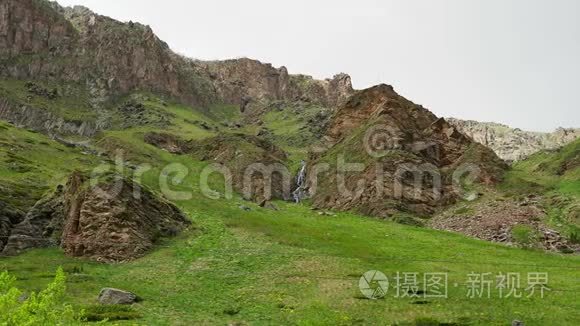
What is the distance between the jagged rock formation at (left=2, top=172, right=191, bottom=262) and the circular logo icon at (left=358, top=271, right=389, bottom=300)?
21678mm

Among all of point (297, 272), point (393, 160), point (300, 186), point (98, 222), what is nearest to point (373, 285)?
point (297, 272)

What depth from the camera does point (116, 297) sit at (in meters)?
36.7

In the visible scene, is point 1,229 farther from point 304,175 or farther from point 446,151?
point 446,151

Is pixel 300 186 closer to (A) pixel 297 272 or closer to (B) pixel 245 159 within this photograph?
(B) pixel 245 159

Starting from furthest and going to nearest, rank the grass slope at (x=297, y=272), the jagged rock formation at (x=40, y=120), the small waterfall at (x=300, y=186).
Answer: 1. the jagged rock formation at (x=40, y=120)
2. the small waterfall at (x=300, y=186)
3. the grass slope at (x=297, y=272)

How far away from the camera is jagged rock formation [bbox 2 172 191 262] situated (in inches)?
2018

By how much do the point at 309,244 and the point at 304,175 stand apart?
56705mm

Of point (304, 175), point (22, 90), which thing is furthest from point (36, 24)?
point (304, 175)

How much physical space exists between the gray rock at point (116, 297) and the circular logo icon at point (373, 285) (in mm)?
16147

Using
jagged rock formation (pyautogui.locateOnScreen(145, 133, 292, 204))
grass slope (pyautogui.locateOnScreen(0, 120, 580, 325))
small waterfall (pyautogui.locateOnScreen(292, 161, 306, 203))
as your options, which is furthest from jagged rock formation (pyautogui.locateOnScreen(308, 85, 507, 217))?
grass slope (pyautogui.locateOnScreen(0, 120, 580, 325))

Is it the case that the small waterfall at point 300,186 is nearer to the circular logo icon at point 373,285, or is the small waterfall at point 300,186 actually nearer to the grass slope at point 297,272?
the grass slope at point 297,272

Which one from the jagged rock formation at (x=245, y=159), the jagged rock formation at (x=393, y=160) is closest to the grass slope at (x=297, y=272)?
the jagged rock formation at (x=393, y=160)

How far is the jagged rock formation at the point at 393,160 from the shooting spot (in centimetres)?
8488

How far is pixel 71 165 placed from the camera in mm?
95312
